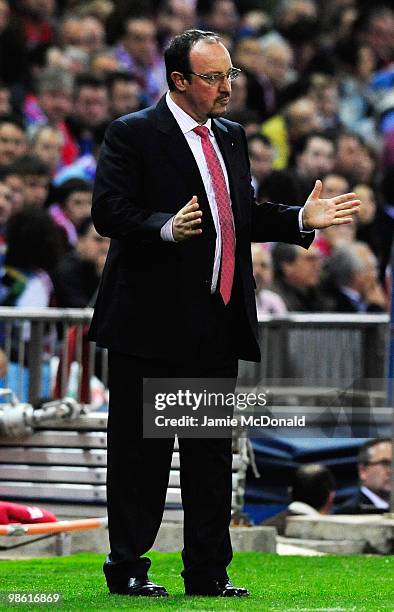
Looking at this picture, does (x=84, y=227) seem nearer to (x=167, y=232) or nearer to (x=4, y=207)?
(x=4, y=207)

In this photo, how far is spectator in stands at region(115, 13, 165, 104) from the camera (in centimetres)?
1755

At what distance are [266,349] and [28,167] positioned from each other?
2.68 m

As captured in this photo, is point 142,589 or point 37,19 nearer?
point 142,589

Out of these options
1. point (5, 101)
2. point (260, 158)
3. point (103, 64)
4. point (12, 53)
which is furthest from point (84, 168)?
point (103, 64)

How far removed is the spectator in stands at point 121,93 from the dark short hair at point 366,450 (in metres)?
5.81

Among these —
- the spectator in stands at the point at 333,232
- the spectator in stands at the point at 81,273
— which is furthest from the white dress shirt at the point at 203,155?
the spectator in stands at the point at 333,232

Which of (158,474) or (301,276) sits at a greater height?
(301,276)

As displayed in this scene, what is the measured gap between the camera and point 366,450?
1088 centimetres

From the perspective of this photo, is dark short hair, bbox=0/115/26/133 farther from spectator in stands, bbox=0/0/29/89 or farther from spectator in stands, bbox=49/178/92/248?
spectator in stands, bbox=0/0/29/89

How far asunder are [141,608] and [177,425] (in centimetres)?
88

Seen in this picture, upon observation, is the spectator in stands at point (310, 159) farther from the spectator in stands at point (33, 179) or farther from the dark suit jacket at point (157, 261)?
the dark suit jacket at point (157, 261)

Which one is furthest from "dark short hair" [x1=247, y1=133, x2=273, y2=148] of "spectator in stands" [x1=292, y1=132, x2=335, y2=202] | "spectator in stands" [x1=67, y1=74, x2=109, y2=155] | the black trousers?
the black trousers

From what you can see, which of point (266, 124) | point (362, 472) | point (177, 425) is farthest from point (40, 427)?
point (266, 124)

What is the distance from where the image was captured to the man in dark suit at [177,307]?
6707mm
